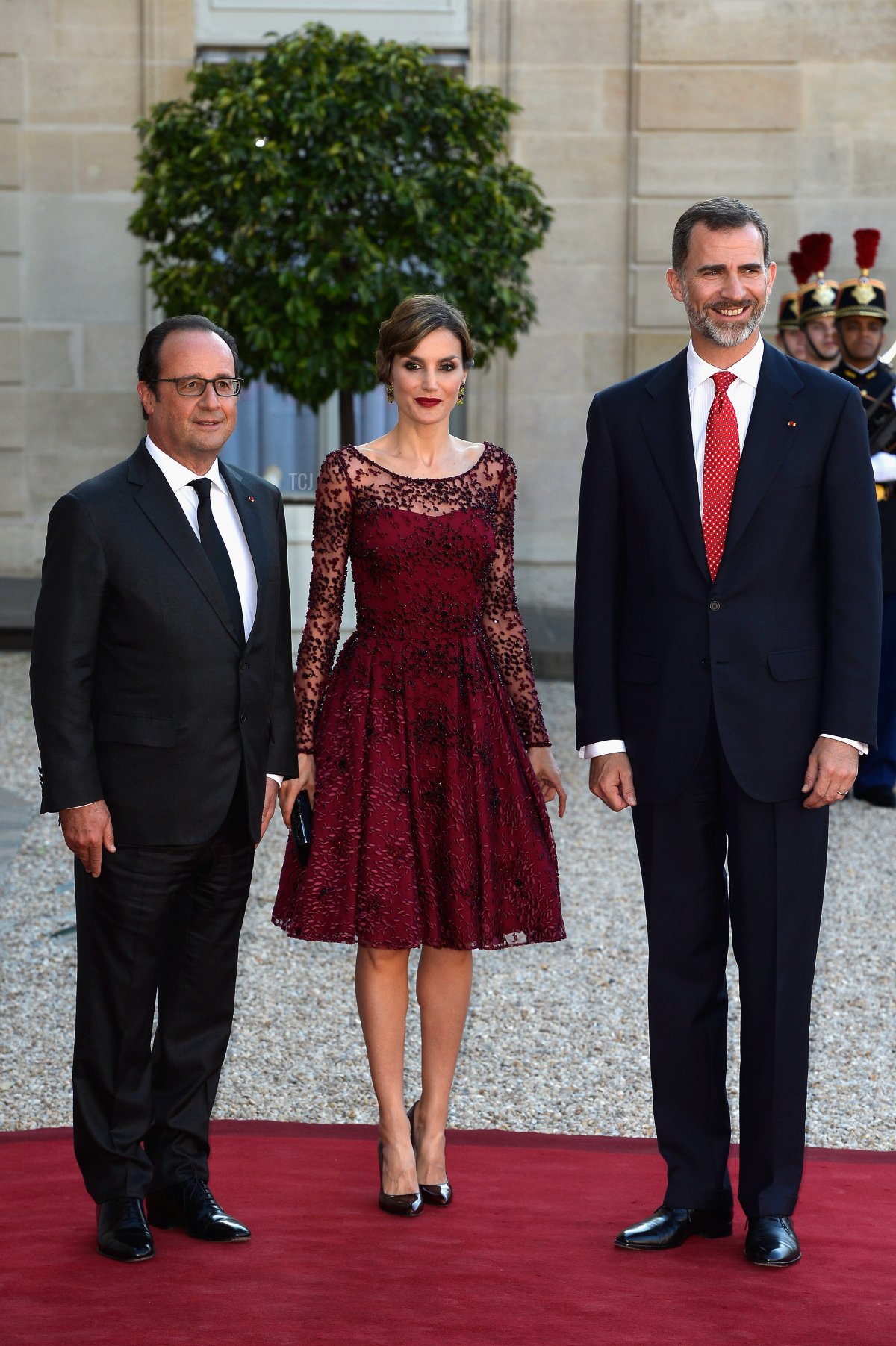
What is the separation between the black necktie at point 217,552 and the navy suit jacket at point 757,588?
686 mm

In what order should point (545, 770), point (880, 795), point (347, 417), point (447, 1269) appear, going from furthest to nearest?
point (347, 417), point (880, 795), point (545, 770), point (447, 1269)

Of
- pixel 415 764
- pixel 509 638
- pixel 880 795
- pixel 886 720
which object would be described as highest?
pixel 509 638

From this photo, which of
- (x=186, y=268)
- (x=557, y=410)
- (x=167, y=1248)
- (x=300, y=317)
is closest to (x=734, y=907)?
(x=167, y=1248)

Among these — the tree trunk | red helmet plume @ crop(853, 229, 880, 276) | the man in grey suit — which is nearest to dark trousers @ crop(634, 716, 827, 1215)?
the man in grey suit

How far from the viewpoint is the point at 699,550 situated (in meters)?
3.13

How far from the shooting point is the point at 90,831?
3061 millimetres

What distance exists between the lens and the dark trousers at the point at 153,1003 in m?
3.14

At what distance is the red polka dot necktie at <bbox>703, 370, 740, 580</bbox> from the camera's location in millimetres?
3152

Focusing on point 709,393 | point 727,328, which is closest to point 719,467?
point 709,393

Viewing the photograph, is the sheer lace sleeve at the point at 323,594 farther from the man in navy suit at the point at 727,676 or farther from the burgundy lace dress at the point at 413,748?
the man in navy suit at the point at 727,676

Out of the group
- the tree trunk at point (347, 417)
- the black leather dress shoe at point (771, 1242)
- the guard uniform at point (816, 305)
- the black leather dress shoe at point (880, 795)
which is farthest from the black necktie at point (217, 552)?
the tree trunk at point (347, 417)

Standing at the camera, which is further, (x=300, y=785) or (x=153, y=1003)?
(x=300, y=785)

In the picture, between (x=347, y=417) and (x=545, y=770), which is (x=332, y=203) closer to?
(x=347, y=417)

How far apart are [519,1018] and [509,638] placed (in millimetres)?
1694
